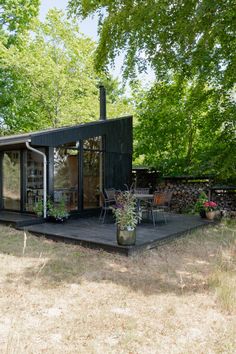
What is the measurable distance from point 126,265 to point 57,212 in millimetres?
3214

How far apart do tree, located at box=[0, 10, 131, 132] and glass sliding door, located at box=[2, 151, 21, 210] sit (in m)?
6.31

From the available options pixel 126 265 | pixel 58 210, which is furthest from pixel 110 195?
pixel 126 265

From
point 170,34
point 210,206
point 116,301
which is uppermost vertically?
point 170,34

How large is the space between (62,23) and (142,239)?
43.0 ft

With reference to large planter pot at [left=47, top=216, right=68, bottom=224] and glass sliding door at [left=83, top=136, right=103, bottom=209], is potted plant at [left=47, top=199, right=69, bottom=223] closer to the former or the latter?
large planter pot at [left=47, top=216, right=68, bottom=224]

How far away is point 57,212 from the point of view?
285 inches

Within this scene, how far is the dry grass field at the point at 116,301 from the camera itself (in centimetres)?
245

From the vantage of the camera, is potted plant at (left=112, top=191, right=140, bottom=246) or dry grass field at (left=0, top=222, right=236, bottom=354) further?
potted plant at (left=112, top=191, right=140, bottom=246)

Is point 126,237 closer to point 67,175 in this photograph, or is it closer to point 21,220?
point 21,220

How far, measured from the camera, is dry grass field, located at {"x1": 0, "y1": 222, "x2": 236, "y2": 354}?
2453mm

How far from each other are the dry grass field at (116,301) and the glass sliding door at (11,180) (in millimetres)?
3077

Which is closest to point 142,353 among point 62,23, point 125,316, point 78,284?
point 125,316

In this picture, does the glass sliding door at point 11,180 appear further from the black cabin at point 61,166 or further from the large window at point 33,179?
the large window at point 33,179

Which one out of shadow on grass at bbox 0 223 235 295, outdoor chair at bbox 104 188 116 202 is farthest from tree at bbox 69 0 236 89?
shadow on grass at bbox 0 223 235 295
